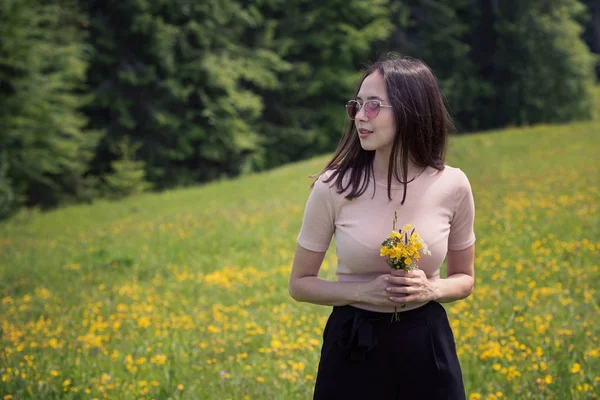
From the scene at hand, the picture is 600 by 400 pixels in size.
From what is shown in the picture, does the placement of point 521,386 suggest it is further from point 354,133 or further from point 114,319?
point 114,319

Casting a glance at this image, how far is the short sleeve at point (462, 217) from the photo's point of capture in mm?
2365

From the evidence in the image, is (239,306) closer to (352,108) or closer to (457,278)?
(457,278)

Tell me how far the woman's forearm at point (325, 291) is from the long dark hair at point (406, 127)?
1.18ft

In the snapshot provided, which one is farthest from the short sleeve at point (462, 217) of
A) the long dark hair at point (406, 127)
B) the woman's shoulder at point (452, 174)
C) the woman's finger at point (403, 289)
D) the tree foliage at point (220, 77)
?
the tree foliage at point (220, 77)

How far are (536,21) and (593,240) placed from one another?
24800 millimetres

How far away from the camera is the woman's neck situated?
7.57 feet

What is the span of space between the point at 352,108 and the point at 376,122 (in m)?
0.16

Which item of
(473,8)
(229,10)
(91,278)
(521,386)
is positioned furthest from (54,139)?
(473,8)

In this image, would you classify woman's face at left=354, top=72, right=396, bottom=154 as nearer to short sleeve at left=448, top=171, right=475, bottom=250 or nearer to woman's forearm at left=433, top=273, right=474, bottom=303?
short sleeve at left=448, top=171, right=475, bottom=250

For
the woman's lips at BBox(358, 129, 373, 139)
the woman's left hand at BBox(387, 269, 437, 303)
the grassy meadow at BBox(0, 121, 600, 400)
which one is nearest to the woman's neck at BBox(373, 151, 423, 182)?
the woman's lips at BBox(358, 129, 373, 139)

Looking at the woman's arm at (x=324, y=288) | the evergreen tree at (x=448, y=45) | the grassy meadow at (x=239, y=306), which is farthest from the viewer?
the evergreen tree at (x=448, y=45)

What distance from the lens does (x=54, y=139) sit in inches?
735

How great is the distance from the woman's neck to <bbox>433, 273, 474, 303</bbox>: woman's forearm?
17.5 inches

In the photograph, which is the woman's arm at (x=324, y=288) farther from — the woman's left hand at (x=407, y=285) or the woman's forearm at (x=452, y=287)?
the woman's forearm at (x=452, y=287)
